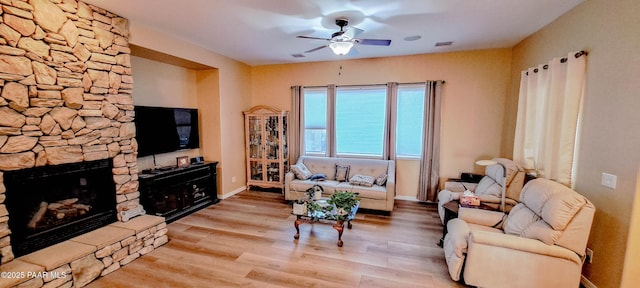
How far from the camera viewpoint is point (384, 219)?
4062mm

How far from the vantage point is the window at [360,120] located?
509cm

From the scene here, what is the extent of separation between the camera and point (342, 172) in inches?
194

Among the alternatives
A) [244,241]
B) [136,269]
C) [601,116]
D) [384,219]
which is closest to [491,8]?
[601,116]

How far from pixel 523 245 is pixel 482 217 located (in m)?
0.76

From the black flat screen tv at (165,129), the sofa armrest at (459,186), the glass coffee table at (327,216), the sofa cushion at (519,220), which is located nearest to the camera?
the sofa cushion at (519,220)

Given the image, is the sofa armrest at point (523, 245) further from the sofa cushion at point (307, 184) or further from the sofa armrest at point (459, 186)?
the sofa cushion at point (307, 184)

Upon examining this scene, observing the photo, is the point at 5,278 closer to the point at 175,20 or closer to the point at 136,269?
the point at 136,269

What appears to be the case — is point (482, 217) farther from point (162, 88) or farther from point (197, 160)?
point (162, 88)

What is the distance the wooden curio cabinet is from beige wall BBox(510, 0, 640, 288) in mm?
4541

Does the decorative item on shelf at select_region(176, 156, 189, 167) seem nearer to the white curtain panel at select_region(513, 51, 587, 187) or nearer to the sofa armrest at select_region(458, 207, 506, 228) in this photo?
the sofa armrest at select_region(458, 207, 506, 228)

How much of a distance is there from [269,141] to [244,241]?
8.63 feet

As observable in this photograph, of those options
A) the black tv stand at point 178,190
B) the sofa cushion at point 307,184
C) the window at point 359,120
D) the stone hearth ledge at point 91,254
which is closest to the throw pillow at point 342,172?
the sofa cushion at point 307,184

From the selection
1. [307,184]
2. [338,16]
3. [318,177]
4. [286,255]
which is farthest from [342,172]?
[338,16]

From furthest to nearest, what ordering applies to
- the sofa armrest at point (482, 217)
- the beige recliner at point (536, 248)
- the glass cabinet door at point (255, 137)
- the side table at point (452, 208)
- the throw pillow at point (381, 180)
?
the glass cabinet door at point (255, 137) < the throw pillow at point (381, 180) < the side table at point (452, 208) < the sofa armrest at point (482, 217) < the beige recliner at point (536, 248)
